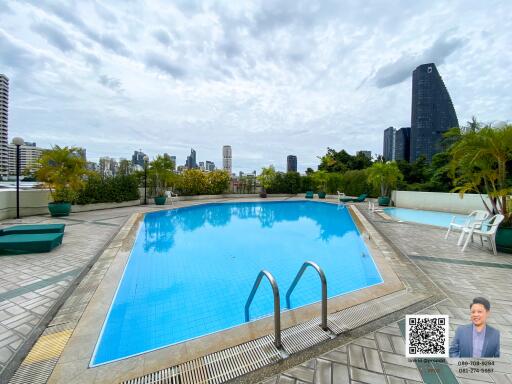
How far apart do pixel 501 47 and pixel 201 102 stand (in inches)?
563

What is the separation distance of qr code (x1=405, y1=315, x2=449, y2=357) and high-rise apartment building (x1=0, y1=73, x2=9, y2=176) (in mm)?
17148

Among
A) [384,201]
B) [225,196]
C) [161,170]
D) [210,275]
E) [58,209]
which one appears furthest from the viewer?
[225,196]

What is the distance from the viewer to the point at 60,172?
952 centimetres

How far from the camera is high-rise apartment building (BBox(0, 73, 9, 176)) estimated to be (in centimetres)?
1228

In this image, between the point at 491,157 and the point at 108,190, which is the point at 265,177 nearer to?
the point at 108,190

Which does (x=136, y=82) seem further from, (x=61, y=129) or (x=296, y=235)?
(x=296, y=235)

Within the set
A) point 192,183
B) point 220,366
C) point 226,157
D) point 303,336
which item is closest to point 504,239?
point 303,336

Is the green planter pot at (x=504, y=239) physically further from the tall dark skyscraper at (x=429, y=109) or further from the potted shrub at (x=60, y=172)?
the tall dark skyscraper at (x=429, y=109)

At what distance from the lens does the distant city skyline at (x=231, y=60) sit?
24.6ft

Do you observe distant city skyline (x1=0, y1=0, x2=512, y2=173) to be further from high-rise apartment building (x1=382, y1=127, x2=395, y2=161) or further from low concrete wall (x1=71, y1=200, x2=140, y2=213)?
high-rise apartment building (x1=382, y1=127, x2=395, y2=161)

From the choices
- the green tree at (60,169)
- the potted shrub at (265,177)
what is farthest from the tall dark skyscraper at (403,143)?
the green tree at (60,169)

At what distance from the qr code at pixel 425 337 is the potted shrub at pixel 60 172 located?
39.0 feet

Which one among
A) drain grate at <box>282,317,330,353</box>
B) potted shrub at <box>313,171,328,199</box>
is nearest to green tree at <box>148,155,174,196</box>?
potted shrub at <box>313,171,328,199</box>

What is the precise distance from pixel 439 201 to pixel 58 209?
725 inches
